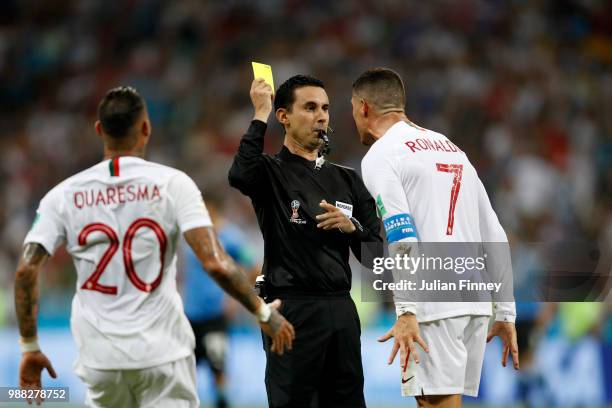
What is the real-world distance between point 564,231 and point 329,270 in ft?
30.8

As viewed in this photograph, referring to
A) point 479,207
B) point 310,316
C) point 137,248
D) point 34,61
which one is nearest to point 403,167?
point 479,207

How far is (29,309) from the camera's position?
4707 mm

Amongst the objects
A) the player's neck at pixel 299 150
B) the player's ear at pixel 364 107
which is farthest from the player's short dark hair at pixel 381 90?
the player's neck at pixel 299 150

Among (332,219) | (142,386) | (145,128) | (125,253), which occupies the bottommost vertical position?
(142,386)

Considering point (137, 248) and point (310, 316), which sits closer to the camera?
point (137, 248)

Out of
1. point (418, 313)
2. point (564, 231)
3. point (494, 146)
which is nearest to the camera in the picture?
point (418, 313)

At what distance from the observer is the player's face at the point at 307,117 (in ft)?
19.7

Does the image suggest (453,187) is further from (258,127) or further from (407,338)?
(258,127)

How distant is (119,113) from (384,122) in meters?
1.86

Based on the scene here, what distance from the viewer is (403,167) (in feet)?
18.3

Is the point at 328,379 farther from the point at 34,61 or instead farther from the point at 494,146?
the point at 34,61

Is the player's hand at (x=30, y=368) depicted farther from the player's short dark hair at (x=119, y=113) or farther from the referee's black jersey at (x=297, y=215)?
the referee's black jersey at (x=297, y=215)

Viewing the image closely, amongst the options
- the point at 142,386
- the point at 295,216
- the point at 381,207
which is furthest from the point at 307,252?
the point at 142,386

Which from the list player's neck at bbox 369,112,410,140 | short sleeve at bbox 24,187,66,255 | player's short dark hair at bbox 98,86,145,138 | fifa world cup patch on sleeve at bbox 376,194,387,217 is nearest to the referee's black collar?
player's neck at bbox 369,112,410,140
